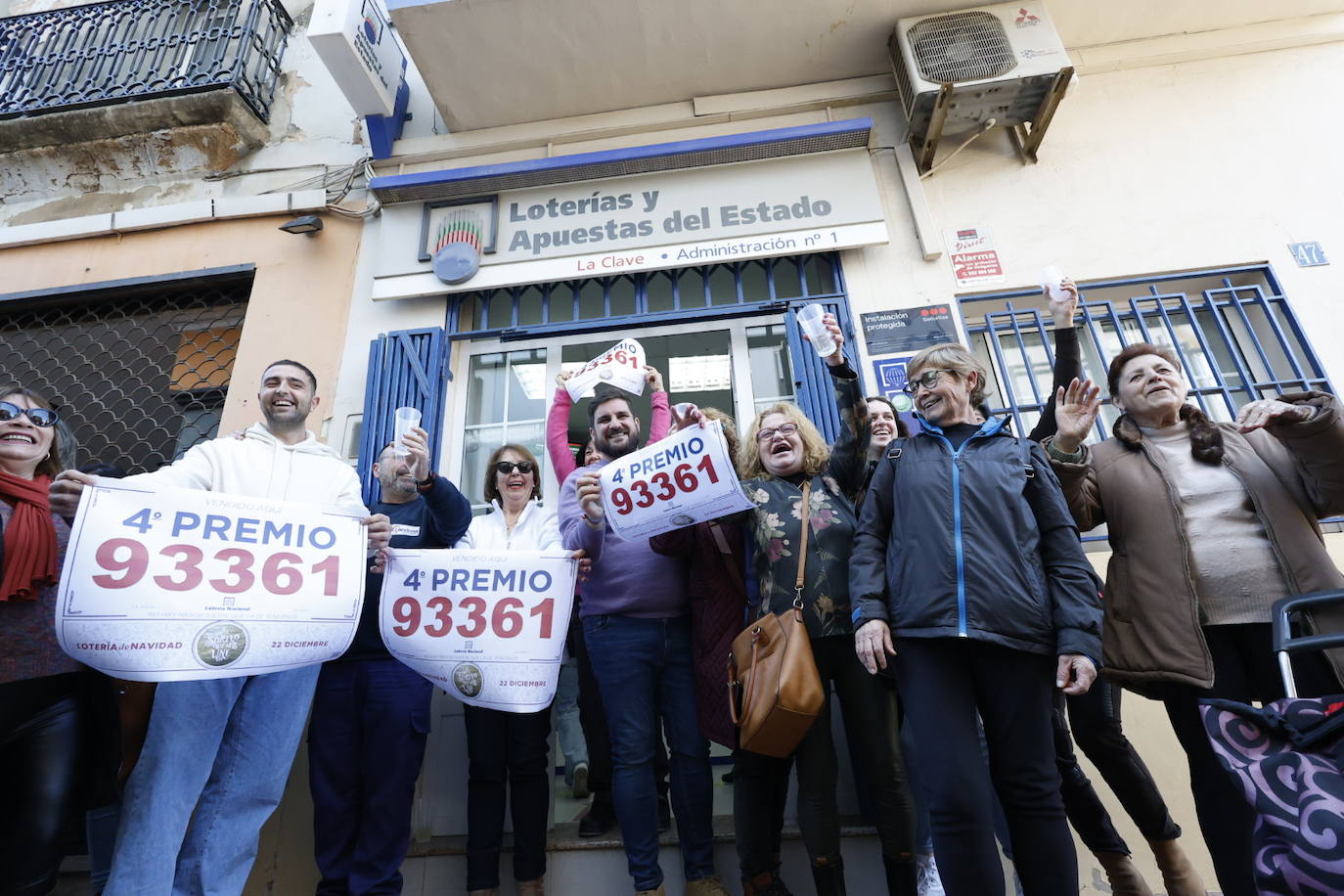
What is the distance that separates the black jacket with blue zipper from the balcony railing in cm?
534

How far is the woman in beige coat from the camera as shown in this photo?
1782 millimetres

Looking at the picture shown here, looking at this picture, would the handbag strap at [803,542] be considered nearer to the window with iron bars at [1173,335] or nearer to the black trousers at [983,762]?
the black trousers at [983,762]

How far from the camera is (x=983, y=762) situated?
1.68 metres

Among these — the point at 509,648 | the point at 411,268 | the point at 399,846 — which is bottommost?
the point at 399,846

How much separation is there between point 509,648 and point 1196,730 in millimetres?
2048

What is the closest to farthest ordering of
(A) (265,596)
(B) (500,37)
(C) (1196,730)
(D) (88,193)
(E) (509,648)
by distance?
(C) (1196,730) → (A) (265,596) → (E) (509,648) → (B) (500,37) → (D) (88,193)

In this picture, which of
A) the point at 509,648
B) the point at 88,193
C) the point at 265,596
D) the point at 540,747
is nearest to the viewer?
the point at 265,596

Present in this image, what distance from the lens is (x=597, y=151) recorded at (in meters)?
4.24

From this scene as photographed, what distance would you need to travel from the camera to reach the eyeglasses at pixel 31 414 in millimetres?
2021

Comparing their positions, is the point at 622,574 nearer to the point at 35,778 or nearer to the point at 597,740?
the point at 597,740

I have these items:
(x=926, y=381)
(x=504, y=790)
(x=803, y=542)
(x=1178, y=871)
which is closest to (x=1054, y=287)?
(x=926, y=381)

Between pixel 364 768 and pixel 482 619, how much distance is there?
27.0 inches

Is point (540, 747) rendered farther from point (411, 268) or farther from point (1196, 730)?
point (411, 268)

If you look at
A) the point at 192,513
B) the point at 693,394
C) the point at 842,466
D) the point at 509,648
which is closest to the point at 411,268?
the point at 693,394
